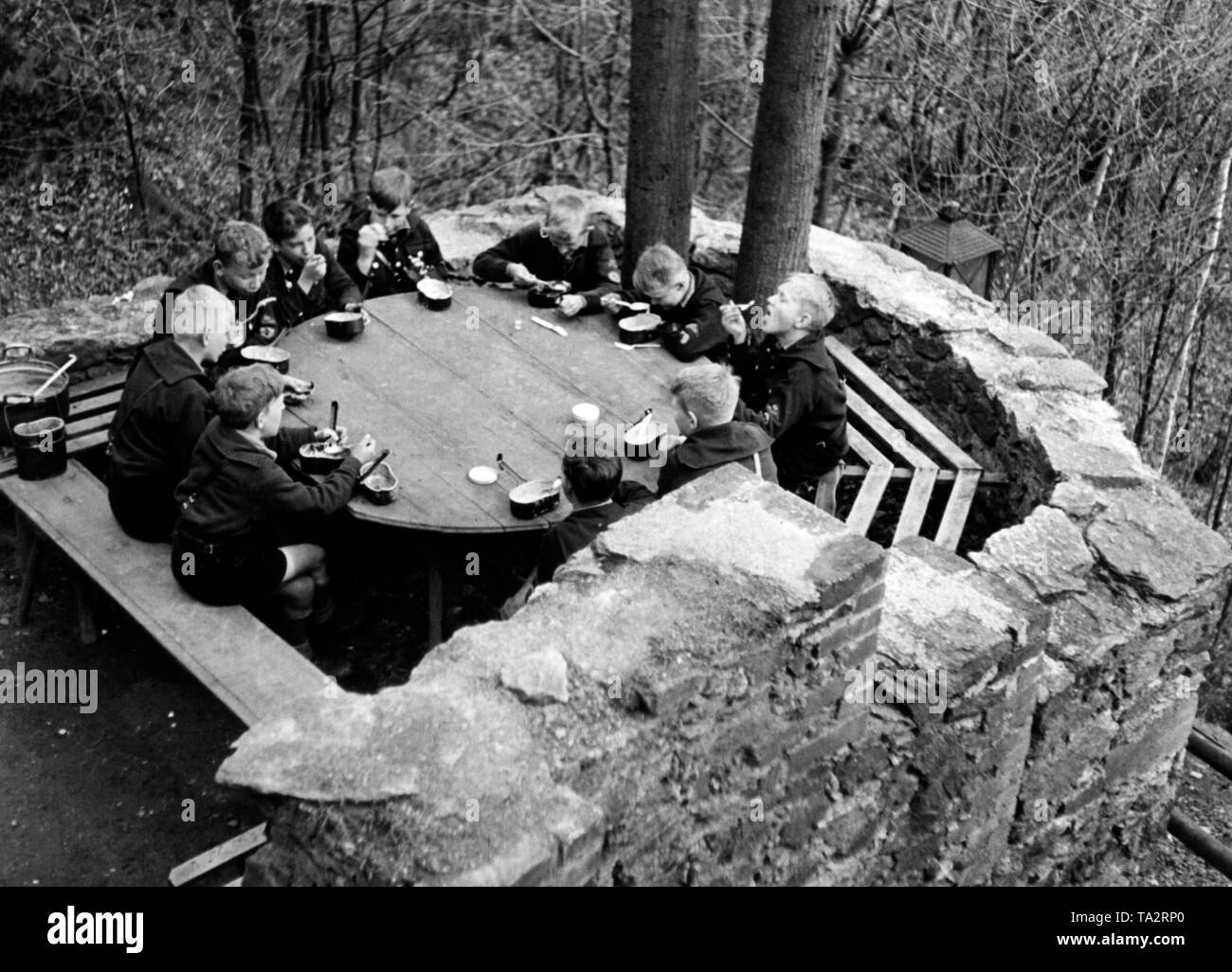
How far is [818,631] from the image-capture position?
Answer: 12.0 ft

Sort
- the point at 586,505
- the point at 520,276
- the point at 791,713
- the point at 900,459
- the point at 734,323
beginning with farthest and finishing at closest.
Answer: the point at 520,276 < the point at 900,459 < the point at 734,323 < the point at 586,505 < the point at 791,713

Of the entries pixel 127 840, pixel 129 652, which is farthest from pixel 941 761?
pixel 129 652

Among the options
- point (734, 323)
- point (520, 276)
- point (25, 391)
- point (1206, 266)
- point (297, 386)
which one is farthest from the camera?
point (1206, 266)

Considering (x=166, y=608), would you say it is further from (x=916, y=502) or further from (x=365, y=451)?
(x=916, y=502)

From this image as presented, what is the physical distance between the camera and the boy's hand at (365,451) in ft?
16.6

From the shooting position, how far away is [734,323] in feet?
20.3

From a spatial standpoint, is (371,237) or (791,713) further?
(371,237)

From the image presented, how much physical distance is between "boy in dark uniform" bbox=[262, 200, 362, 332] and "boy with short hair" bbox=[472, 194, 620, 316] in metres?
0.74

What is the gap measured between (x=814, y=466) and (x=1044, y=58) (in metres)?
6.76

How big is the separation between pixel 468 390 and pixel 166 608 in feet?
5.34

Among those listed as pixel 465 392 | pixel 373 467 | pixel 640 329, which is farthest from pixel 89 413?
pixel 640 329

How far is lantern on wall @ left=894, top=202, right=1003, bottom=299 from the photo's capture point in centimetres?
731

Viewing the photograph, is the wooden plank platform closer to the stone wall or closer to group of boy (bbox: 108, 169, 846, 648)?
group of boy (bbox: 108, 169, 846, 648)
